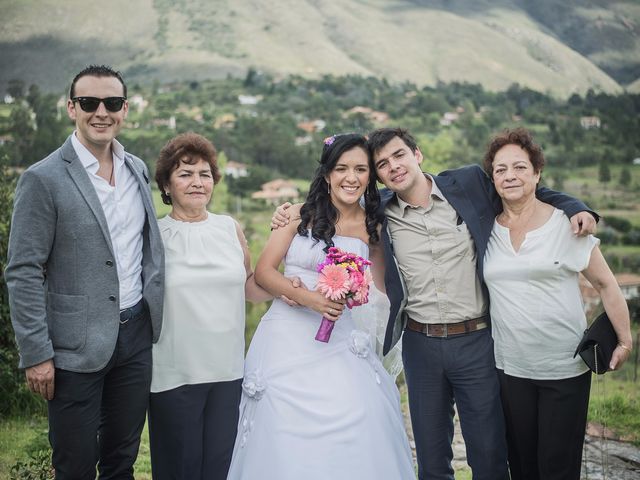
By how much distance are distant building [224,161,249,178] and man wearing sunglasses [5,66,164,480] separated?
52.8 m

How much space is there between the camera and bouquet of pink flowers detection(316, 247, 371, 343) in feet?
10.7

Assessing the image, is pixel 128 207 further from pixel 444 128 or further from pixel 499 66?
pixel 499 66

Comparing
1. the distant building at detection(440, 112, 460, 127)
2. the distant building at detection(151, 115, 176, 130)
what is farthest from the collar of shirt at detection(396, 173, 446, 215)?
the distant building at detection(440, 112, 460, 127)

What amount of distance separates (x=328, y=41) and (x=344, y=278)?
11318 cm

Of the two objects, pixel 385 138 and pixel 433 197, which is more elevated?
pixel 385 138

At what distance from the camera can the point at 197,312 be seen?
3.32 m

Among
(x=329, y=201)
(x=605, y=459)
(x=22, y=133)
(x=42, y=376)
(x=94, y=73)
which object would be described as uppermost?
(x=22, y=133)

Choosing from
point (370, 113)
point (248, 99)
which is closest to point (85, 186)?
point (370, 113)

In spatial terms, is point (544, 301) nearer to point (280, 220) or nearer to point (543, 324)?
point (543, 324)

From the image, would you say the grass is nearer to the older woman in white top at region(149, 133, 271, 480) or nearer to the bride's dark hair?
the older woman in white top at region(149, 133, 271, 480)

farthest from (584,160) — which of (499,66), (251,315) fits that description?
(499,66)

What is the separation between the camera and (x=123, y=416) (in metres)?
3.19

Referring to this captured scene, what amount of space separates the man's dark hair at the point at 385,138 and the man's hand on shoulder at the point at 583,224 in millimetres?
978

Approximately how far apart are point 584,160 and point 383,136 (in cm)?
5876
